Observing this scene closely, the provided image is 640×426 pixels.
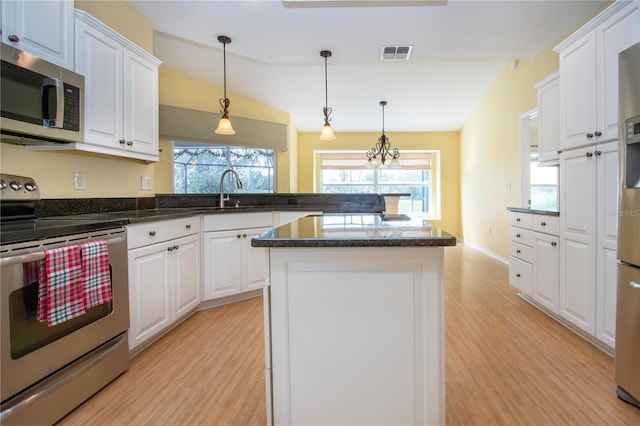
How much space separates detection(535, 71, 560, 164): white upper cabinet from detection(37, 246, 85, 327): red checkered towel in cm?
353

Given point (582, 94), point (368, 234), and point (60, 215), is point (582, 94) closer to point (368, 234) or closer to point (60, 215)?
point (368, 234)

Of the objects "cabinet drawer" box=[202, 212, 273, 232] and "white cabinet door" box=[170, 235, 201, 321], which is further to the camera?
"cabinet drawer" box=[202, 212, 273, 232]

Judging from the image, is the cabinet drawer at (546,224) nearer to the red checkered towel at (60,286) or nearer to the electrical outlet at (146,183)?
the red checkered towel at (60,286)

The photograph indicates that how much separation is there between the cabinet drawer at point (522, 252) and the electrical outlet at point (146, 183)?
11.5 feet

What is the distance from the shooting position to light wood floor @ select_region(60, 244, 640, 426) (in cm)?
144

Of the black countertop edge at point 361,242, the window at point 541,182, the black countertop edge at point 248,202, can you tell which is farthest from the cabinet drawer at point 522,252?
the black countertop edge at point 361,242

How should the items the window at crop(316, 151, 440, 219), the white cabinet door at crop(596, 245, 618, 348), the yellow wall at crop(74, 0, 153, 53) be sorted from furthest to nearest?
the window at crop(316, 151, 440, 219) → the yellow wall at crop(74, 0, 153, 53) → the white cabinet door at crop(596, 245, 618, 348)

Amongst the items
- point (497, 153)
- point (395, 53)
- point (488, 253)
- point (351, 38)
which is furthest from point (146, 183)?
point (488, 253)

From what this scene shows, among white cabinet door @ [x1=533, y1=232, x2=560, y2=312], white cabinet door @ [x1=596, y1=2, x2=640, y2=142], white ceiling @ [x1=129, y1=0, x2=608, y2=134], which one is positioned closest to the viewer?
white cabinet door @ [x1=596, y1=2, x2=640, y2=142]

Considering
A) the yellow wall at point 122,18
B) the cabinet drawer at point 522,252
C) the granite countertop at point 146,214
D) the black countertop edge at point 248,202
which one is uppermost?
the yellow wall at point 122,18

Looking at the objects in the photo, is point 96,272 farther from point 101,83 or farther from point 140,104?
point 140,104

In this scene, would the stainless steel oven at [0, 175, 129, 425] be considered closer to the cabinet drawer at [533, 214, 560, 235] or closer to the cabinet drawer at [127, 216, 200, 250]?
the cabinet drawer at [127, 216, 200, 250]

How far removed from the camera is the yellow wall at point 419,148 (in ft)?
23.1

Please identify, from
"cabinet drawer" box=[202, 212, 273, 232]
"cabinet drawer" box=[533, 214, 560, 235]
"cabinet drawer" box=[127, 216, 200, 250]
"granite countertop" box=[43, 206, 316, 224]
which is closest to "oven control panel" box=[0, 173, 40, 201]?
"granite countertop" box=[43, 206, 316, 224]
